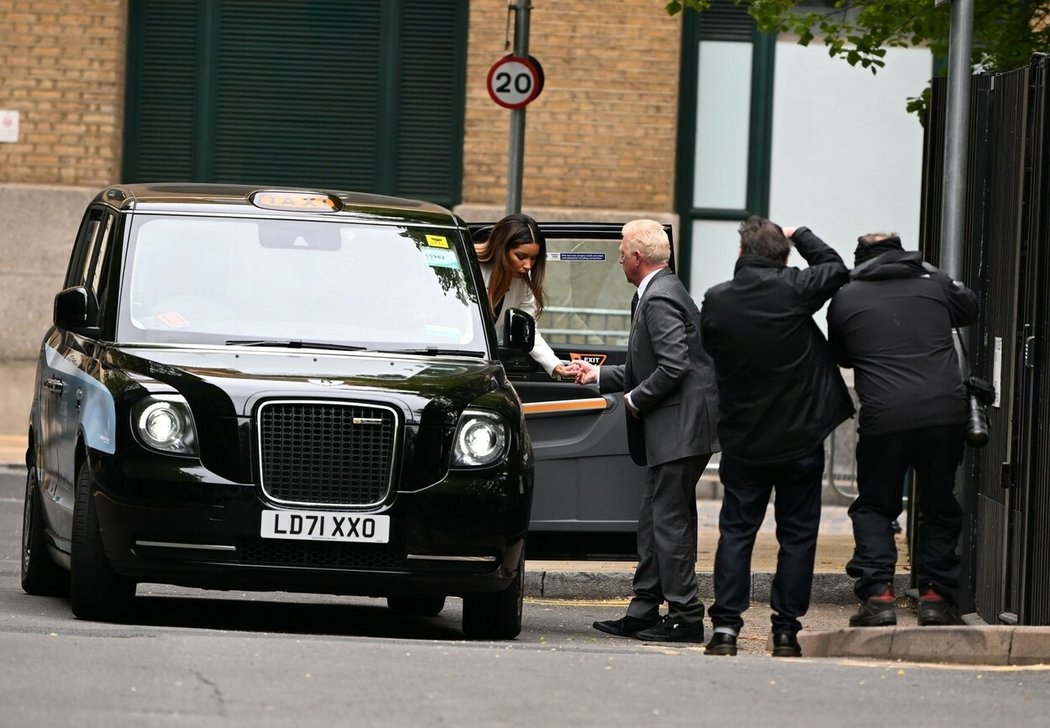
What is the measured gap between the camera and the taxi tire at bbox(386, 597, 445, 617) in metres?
9.93

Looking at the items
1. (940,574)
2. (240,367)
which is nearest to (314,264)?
(240,367)

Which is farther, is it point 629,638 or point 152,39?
point 152,39

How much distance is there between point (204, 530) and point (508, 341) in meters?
1.89

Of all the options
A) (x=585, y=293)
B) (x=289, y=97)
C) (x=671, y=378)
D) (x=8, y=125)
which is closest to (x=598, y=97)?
(x=289, y=97)

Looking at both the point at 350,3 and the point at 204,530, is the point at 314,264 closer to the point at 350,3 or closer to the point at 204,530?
the point at 204,530

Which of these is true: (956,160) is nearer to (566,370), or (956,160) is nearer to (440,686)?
(566,370)

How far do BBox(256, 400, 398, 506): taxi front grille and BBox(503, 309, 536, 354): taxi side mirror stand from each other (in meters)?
1.27

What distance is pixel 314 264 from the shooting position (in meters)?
9.02

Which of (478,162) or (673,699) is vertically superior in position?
(478,162)

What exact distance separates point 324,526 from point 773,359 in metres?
1.88

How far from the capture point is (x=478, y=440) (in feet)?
27.0

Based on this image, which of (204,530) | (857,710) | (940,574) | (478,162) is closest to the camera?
(857,710)

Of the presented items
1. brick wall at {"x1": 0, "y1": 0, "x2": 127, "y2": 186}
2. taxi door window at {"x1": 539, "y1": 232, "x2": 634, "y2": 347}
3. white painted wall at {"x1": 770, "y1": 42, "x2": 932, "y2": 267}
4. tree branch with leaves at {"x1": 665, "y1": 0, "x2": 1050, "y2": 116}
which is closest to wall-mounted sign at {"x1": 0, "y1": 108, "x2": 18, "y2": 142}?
brick wall at {"x1": 0, "y1": 0, "x2": 127, "y2": 186}

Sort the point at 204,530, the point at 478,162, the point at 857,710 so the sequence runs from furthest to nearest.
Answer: the point at 478,162 < the point at 204,530 < the point at 857,710
